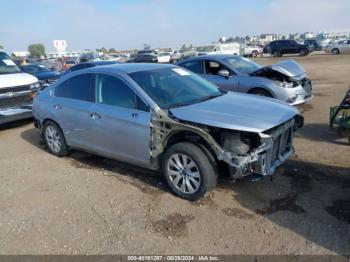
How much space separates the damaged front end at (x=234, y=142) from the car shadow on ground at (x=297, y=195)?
16.4 inches

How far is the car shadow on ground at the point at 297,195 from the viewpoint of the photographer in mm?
3809

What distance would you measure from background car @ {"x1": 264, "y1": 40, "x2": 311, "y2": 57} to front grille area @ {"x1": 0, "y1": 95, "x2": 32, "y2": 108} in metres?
34.3

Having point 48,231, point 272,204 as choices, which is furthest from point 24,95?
point 272,204

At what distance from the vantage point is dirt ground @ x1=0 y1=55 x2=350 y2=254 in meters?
3.70

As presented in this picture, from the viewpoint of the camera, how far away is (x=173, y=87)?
207 inches

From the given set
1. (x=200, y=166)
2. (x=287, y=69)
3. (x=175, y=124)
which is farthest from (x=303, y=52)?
(x=200, y=166)

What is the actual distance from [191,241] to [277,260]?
865 millimetres

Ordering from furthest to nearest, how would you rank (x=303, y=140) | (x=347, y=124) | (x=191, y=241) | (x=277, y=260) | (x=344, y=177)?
1. (x=303, y=140)
2. (x=347, y=124)
3. (x=344, y=177)
4. (x=191, y=241)
5. (x=277, y=260)

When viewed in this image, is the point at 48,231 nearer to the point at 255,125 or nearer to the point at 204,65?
the point at 255,125

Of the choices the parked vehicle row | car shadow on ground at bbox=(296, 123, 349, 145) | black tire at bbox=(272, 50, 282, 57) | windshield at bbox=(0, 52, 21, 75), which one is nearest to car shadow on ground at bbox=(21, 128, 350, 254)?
Result: the parked vehicle row

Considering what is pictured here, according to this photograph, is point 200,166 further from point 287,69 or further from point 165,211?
point 287,69

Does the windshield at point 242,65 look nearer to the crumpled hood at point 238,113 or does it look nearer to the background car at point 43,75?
the crumpled hood at point 238,113

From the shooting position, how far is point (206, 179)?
14.3 feet

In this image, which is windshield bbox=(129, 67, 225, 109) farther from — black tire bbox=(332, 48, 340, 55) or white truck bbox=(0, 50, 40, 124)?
black tire bbox=(332, 48, 340, 55)
